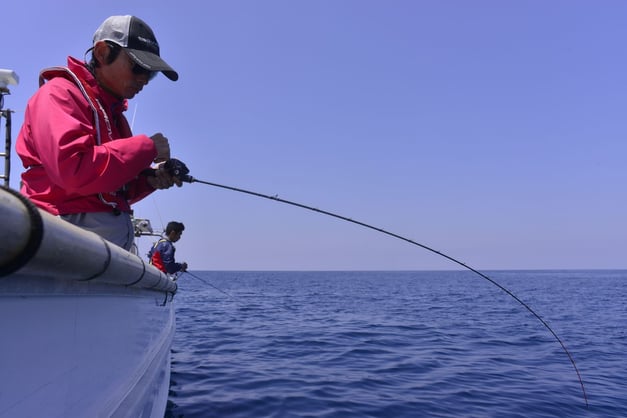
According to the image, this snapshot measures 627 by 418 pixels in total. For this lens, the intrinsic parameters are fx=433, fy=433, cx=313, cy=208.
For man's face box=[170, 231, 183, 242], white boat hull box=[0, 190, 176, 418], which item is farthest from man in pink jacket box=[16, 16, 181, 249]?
man's face box=[170, 231, 183, 242]

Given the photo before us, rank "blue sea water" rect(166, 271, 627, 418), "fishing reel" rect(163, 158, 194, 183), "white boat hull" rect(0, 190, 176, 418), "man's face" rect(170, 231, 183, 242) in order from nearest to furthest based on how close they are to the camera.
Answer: "white boat hull" rect(0, 190, 176, 418), "fishing reel" rect(163, 158, 194, 183), "blue sea water" rect(166, 271, 627, 418), "man's face" rect(170, 231, 183, 242)

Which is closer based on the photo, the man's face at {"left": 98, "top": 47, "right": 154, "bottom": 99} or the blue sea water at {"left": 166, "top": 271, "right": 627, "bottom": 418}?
the man's face at {"left": 98, "top": 47, "right": 154, "bottom": 99}

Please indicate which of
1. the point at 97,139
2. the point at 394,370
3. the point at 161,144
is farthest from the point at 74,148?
the point at 394,370

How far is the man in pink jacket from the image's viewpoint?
179 cm

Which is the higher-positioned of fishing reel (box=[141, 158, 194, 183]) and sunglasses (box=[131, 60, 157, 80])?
sunglasses (box=[131, 60, 157, 80])

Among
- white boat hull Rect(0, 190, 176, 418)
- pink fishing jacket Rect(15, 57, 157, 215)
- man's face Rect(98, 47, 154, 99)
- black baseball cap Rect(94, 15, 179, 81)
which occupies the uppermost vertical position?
black baseball cap Rect(94, 15, 179, 81)

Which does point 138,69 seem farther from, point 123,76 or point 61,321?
point 61,321

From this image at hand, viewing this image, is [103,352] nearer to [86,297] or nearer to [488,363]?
[86,297]

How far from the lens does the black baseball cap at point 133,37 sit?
230 cm

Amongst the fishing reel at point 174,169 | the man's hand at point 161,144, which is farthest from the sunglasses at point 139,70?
the fishing reel at point 174,169

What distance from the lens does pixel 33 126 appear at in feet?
5.99

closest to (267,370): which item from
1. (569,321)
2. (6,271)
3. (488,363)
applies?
(488,363)

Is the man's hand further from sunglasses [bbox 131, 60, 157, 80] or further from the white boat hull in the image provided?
the white boat hull

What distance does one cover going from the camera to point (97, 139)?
2.09m
